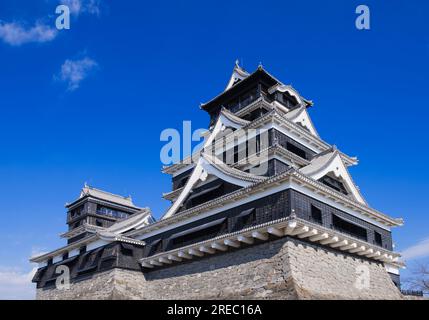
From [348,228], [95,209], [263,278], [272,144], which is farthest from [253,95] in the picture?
[95,209]

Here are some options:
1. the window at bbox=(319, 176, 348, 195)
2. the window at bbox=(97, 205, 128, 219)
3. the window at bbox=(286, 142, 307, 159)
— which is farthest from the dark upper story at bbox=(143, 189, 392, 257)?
the window at bbox=(97, 205, 128, 219)

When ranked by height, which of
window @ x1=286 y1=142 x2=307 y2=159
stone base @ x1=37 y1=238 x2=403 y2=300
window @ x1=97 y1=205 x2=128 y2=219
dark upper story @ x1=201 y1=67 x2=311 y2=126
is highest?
dark upper story @ x1=201 y1=67 x2=311 y2=126

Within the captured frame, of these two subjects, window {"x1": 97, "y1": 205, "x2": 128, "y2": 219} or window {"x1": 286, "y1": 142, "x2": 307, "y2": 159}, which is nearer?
window {"x1": 286, "y1": 142, "x2": 307, "y2": 159}

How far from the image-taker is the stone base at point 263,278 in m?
16.9

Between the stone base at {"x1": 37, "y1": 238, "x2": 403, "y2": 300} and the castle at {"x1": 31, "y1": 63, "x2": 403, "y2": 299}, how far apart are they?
0.20ft

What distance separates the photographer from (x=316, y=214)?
19.1 metres

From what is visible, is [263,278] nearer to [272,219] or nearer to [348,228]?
[272,219]

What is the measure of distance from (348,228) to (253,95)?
42.4 ft

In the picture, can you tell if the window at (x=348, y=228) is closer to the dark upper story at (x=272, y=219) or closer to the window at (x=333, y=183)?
the dark upper story at (x=272, y=219)

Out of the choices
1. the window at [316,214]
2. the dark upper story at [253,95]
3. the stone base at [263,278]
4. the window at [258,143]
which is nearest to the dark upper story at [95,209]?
the stone base at [263,278]

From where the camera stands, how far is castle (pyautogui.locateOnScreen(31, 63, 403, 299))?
17859 millimetres

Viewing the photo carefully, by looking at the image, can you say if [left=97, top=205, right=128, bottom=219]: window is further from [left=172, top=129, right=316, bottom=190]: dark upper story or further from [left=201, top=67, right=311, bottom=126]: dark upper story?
[left=172, top=129, right=316, bottom=190]: dark upper story

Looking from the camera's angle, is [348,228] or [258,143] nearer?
[348,228]

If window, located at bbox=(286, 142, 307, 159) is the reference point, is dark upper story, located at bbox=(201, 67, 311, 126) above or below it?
above
